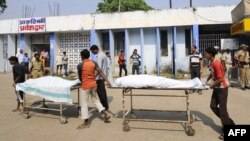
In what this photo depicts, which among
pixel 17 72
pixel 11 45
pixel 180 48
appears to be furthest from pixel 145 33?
pixel 17 72

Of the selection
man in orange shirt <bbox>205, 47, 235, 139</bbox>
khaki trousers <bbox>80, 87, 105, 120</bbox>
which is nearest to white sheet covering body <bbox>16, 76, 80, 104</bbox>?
khaki trousers <bbox>80, 87, 105, 120</bbox>

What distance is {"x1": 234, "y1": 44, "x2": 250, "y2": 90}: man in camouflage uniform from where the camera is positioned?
12.4m

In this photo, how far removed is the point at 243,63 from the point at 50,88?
8307 mm

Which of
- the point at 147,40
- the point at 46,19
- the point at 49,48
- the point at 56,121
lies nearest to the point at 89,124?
the point at 56,121

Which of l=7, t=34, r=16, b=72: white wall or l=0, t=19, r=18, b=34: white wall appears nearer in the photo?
l=0, t=19, r=18, b=34: white wall

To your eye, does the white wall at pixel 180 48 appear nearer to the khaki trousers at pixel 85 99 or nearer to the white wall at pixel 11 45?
the khaki trousers at pixel 85 99

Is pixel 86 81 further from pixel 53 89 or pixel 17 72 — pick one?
pixel 17 72

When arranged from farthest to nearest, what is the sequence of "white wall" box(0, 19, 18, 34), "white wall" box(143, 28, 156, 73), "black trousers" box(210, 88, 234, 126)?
"white wall" box(0, 19, 18, 34)
"white wall" box(143, 28, 156, 73)
"black trousers" box(210, 88, 234, 126)

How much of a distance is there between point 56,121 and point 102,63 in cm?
197

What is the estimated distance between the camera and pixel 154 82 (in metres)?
6.54

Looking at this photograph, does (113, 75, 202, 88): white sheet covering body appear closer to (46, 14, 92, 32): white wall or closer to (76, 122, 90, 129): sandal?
(76, 122, 90, 129): sandal

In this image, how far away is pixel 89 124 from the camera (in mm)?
7371

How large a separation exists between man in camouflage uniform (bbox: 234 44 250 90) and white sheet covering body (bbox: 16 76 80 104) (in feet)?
24.7

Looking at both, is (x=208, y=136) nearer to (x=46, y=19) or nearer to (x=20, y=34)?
(x=46, y=19)
